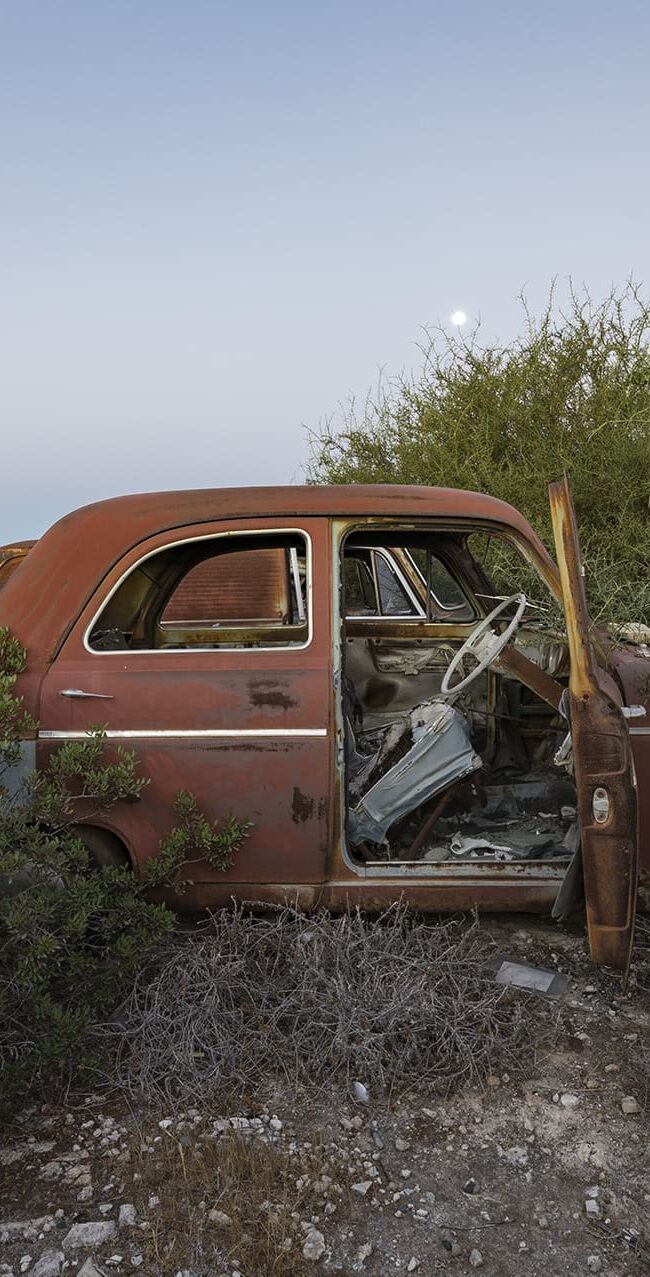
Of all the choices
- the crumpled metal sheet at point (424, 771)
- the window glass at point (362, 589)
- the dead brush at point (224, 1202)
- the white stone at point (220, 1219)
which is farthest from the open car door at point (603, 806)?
the window glass at point (362, 589)

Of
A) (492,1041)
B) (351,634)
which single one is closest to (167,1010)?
(492,1041)

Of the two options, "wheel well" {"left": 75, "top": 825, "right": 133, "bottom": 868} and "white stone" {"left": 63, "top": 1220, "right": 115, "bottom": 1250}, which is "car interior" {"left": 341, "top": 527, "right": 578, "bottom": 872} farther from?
"white stone" {"left": 63, "top": 1220, "right": 115, "bottom": 1250}

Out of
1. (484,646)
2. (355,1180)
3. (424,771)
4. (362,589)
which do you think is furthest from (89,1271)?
(362,589)

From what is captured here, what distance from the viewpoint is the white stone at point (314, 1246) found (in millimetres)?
2426

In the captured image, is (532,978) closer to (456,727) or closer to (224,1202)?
(456,727)

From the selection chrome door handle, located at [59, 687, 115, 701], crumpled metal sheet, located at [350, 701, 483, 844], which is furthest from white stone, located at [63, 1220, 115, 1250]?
crumpled metal sheet, located at [350, 701, 483, 844]

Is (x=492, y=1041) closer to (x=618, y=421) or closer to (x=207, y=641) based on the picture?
(x=207, y=641)

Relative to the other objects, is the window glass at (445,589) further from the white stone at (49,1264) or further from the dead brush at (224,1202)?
the white stone at (49,1264)

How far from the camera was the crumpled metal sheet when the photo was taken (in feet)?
13.7

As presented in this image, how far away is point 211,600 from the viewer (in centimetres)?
643

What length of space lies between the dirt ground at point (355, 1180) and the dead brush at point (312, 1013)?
84 millimetres

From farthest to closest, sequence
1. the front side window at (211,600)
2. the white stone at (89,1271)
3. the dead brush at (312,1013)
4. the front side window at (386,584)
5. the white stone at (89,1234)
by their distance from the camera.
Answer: the front side window at (386,584)
the front side window at (211,600)
the dead brush at (312,1013)
the white stone at (89,1234)
the white stone at (89,1271)

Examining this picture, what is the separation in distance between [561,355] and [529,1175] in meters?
9.71

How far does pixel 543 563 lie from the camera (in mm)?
3906
